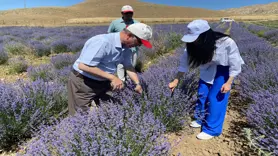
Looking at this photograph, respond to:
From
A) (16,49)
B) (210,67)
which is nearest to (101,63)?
(210,67)

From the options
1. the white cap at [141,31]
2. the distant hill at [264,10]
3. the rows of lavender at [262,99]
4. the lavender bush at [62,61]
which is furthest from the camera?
the distant hill at [264,10]

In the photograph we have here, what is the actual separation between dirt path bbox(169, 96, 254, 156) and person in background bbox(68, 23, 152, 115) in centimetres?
75

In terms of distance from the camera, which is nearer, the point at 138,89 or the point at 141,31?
the point at 141,31

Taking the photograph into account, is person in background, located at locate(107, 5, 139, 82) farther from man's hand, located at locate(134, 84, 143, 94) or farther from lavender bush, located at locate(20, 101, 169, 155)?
lavender bush, located at locate(20, 101, 169, 155)

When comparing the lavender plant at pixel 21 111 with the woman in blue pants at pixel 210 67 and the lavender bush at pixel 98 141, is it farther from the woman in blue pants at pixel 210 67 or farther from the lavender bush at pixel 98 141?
the woman in blue pants at pixel 210 67

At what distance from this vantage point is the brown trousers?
217cm

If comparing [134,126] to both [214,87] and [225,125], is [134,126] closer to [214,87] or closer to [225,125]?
[214,87]

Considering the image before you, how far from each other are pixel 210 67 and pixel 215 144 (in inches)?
32.8

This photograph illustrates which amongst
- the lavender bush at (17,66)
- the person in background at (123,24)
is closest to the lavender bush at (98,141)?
the person in background at (123,24)

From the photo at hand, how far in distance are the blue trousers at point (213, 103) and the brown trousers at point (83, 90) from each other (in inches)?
42.1

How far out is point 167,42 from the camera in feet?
25.6

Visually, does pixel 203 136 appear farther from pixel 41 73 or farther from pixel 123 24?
pixel 41 73

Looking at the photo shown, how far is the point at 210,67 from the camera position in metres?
2.32

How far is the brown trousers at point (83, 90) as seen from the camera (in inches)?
85.4
